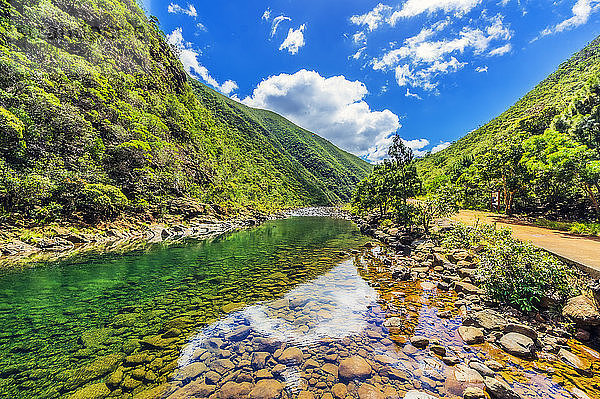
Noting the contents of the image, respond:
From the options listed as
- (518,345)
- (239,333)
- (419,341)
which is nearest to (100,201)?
(239,333)

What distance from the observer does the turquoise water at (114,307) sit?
7.25 metres

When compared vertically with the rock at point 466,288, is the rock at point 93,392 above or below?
below

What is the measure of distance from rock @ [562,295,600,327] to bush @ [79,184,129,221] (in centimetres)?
4338

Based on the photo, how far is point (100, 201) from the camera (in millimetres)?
30875

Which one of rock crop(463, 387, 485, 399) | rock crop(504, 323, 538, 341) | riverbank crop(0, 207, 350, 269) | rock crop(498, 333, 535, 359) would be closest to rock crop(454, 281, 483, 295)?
rock crop(504, 323, 538, 341)

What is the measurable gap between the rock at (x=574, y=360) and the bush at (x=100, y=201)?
4267cm

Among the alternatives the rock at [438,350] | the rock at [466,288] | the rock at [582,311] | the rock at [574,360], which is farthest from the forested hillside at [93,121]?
the rock at [582,311]

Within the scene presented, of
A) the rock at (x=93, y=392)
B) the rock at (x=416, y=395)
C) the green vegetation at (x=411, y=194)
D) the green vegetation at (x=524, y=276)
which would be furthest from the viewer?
the green vegetation at (x=411, y=194)

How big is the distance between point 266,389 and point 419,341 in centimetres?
602

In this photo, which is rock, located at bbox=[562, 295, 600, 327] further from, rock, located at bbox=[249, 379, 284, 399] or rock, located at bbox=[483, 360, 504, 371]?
rock, located at bbox=[249, 379, 284, 399]

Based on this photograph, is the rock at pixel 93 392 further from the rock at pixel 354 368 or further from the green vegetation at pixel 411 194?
the green vegetation at pixel 411 194

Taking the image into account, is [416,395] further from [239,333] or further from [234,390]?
[239,333]

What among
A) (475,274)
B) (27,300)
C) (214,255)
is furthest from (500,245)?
(27,300)

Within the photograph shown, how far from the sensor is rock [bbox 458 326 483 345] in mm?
8789
